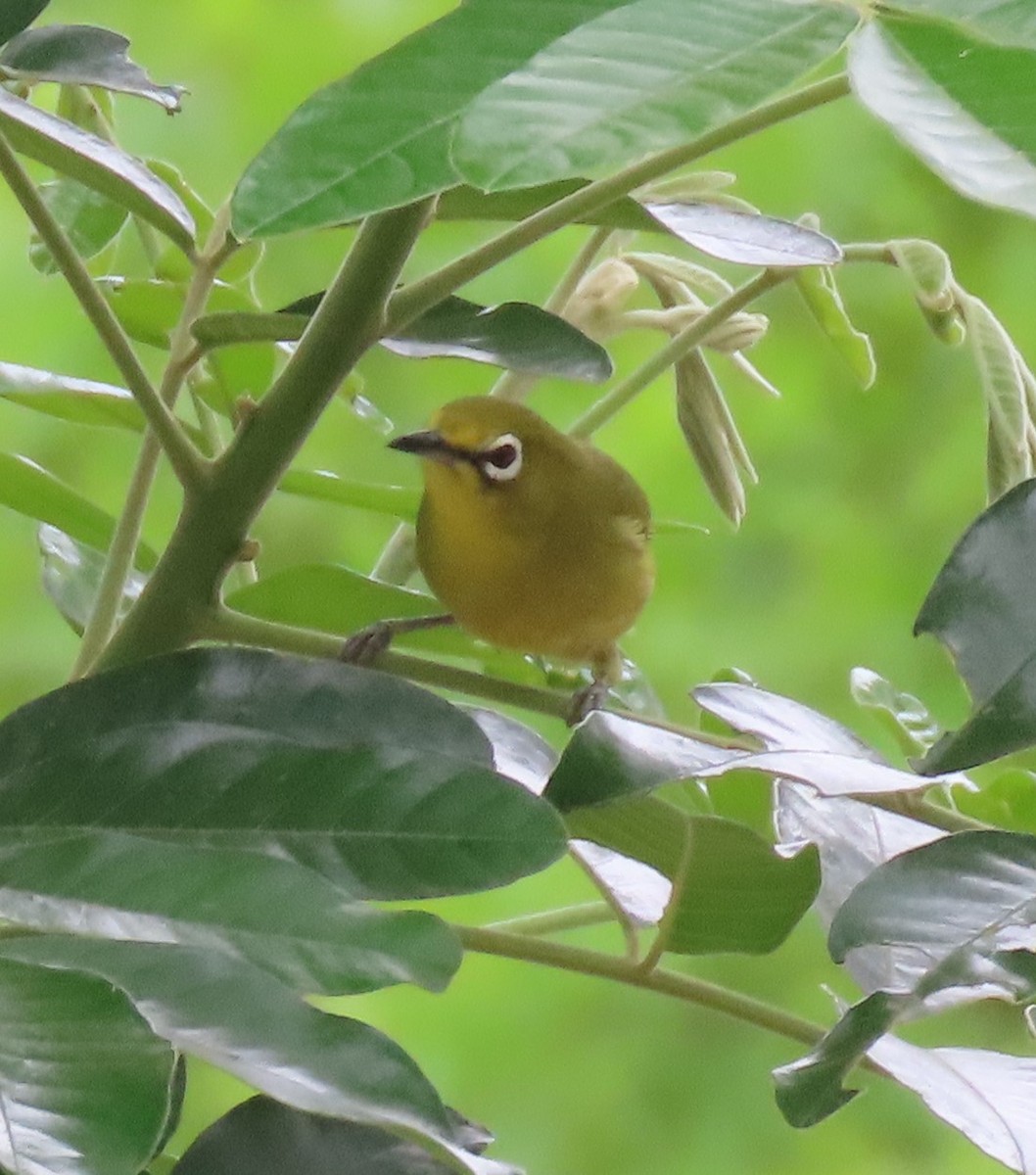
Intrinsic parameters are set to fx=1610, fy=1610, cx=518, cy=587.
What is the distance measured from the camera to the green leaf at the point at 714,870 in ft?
1.72

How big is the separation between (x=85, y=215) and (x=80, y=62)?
0.23m

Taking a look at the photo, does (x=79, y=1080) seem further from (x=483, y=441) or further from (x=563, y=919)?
(x=483, y=441)

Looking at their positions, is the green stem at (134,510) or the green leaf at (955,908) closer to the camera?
the green leaf at (955,908)

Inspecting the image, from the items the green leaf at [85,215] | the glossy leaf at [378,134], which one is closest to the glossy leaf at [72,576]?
the green leaf at [85,215]

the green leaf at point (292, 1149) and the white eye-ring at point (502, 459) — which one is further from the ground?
the green leaf at point (292, 1149)

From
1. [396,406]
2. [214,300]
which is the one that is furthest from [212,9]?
[214,300]

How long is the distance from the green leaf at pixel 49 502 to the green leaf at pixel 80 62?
0.18m

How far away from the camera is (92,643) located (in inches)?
26.0

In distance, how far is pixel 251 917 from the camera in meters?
0.41

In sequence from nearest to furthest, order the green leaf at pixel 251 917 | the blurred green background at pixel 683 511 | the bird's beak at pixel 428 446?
the green leaf at pixel 251 917 < the bird's beak at pixel 428 446 < the blurred green background at pixel 683 511

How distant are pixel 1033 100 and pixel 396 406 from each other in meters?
1.63

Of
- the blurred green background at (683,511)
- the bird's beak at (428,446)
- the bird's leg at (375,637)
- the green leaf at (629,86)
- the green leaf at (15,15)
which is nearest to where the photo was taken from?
the green leaf at (629,86)

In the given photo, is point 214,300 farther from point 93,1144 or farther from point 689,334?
point 93,1144

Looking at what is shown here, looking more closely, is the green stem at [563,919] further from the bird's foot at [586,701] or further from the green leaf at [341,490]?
the green leaf at [341,490]
